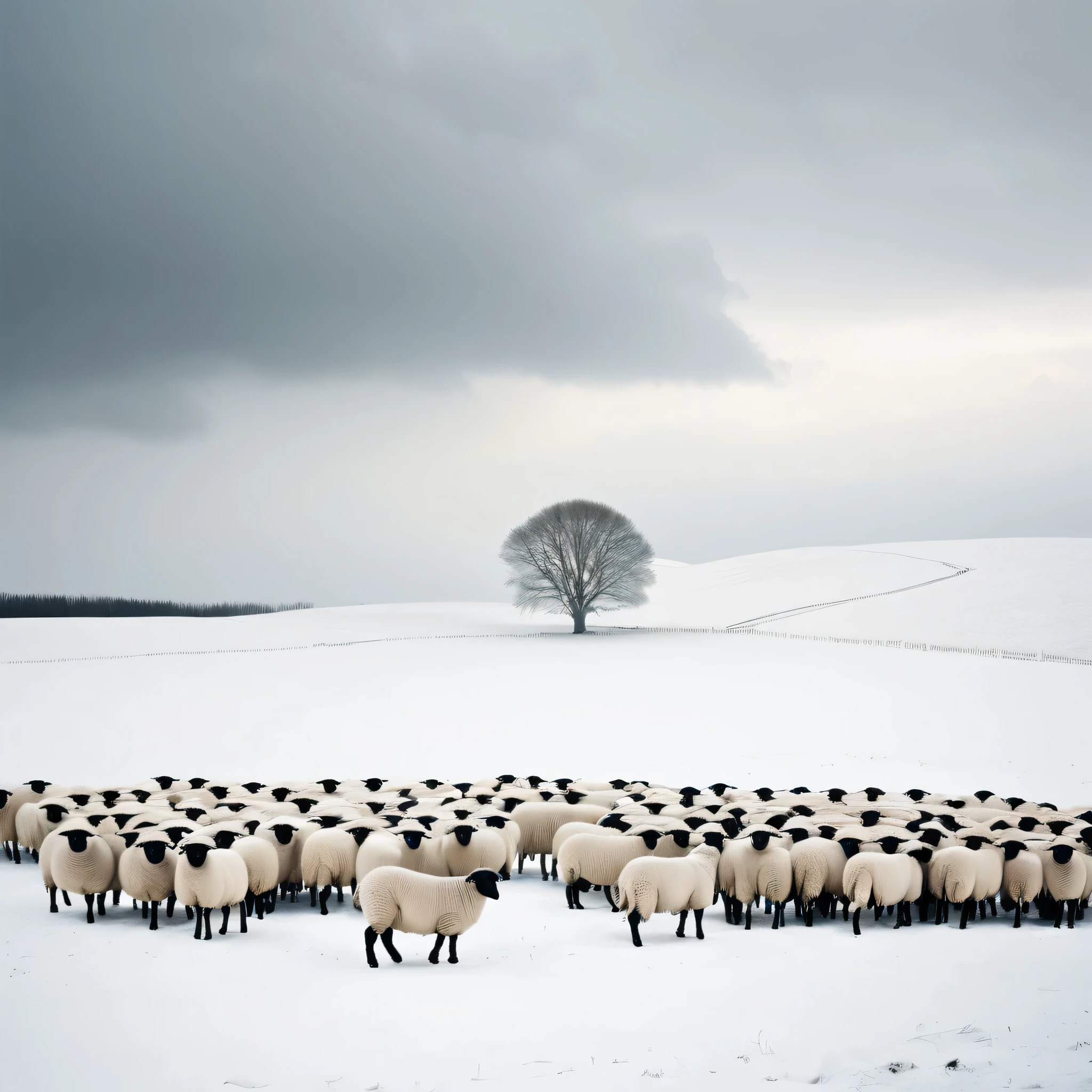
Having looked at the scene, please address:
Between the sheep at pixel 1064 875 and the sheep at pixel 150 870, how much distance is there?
1110 cm

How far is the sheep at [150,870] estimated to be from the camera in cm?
1179

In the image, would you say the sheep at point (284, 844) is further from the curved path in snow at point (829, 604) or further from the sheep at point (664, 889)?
the curved path in snow at point (829, 604)

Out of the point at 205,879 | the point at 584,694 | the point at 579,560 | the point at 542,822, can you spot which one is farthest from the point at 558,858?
the point at 579,560

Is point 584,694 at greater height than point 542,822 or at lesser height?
greater

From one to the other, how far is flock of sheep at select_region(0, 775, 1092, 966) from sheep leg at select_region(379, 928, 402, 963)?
21mm

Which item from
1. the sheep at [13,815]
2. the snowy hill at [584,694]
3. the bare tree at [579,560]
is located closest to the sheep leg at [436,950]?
the sheep at [13,815]

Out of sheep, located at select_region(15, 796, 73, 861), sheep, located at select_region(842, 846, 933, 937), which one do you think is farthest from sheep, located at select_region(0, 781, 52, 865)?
sheep, located at select_region(842, 846, 933, 937)

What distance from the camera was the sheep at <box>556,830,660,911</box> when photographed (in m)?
13.0

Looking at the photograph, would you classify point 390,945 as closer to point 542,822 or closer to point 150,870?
point 150,870

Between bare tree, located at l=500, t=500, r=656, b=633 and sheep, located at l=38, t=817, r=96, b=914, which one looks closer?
sheep, located at l=38, t=817, r=96, b=914

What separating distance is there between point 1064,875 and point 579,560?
46.6 metres

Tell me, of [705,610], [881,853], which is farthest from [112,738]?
[705,610]

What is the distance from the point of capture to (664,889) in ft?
38.0

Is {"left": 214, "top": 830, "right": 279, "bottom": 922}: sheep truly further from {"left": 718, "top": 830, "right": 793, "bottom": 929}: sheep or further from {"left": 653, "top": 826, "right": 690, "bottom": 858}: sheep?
{"left": 718, "top": 830, "right": 793, "bottom": 929}: sheep
